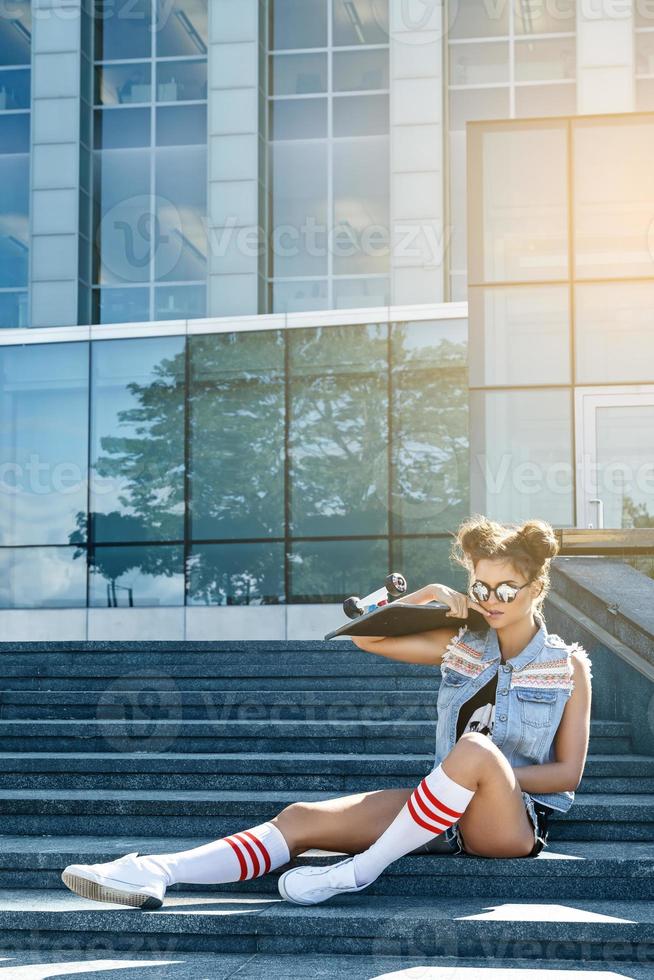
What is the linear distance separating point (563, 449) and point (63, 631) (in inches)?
307

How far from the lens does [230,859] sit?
13.4 feet

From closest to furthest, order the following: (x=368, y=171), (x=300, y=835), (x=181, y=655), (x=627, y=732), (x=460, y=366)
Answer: (x=300, y=835) → (x=627, y=732) → (x=181, y=655) → (x=460, y=366) → (x=368, y=171)

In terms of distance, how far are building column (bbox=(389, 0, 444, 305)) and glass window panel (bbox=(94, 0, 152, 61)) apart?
162 inches

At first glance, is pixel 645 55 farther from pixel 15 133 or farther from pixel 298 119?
pixel 15 133

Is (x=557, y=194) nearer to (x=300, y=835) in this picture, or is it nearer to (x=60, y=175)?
(x=60, y=175)

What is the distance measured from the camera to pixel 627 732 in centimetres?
592

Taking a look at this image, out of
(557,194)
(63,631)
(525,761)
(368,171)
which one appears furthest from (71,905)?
(368,171)

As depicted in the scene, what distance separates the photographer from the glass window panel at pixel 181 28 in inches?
749

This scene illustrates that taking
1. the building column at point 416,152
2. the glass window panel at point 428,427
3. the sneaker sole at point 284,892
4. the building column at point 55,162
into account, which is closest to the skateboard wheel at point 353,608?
the sneaker sole at point 284,892

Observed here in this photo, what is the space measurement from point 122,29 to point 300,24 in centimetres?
295

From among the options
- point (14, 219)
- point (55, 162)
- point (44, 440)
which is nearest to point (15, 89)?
point (55, 162)

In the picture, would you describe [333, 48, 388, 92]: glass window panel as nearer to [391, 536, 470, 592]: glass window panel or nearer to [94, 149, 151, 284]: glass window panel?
[94, 149, 151, 284]: glass window panel

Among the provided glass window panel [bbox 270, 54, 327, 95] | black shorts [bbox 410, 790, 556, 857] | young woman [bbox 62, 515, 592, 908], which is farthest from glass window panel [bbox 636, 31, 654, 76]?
black shorts [bbox 410, 790, 556, 857]

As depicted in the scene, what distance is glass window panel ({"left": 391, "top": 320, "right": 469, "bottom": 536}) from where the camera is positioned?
16203mm
